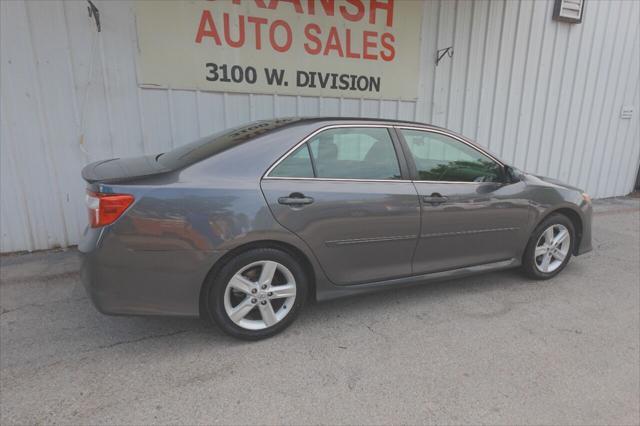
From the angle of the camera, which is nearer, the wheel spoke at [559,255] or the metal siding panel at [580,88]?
the wheel spoke at [559,255]

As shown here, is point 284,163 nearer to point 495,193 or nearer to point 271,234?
point 271,234

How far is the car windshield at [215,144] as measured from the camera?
8.75 feet

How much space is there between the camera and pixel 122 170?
264 cm

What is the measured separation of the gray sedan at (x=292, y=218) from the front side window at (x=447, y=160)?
1 cm

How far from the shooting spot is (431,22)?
554cm

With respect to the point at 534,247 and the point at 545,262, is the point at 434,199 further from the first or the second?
the point at 545,262

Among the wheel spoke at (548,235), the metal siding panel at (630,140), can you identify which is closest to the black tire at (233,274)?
the wheel spoke at (548,235)

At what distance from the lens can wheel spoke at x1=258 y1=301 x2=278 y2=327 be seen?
2721 mm

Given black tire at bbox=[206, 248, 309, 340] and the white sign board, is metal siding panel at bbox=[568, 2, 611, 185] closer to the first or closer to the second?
the white sign board

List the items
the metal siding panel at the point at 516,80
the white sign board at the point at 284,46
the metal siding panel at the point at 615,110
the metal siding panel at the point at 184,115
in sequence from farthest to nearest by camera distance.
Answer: the metal siding panel at the point at 615,110 → the metal siding panel at the point at 516,80 → the metal siding panel at the point at 184,115 → the white sign board at the point at 284,46

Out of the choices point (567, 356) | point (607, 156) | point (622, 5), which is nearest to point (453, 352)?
point (567, 356)

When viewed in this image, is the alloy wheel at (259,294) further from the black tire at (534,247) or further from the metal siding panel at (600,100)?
the metal siding panel at (600,100)

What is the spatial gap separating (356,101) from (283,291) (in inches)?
136

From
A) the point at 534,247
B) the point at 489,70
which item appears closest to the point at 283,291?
the point at 534,247
